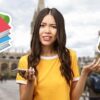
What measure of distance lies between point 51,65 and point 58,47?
0.13 metres

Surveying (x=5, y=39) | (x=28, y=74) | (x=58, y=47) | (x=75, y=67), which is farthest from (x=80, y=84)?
(x=5, y=39)

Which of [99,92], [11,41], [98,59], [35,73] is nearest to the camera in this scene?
[98,59]

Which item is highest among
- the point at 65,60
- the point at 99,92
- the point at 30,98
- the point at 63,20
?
the point at 63,20

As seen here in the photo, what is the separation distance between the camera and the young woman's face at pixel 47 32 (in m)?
2.33

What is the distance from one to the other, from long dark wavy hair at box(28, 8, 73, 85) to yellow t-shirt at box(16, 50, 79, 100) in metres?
0.03

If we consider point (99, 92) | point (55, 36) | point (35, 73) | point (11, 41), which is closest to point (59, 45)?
point (55, 36)

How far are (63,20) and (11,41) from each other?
Result: 1.96ft

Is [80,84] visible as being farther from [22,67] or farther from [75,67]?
[22,67]

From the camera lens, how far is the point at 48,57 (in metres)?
2.35

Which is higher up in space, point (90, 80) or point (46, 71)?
point (46, 71)

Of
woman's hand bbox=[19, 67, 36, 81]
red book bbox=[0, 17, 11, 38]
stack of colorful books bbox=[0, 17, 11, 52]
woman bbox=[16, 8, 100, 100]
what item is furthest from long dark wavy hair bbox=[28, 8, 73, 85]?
red book bbox=[0, 17, 11, 38]

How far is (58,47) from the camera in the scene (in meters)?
2.38

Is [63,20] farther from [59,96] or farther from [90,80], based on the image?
[90,80]

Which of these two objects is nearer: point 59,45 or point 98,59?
point 98,59
